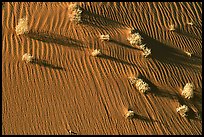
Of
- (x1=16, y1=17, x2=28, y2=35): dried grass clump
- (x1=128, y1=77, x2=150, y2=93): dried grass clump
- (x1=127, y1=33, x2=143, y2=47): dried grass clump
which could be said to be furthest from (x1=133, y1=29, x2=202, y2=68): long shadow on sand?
(x1=16, y1=17, x2=28, y2=35): dried grass clump

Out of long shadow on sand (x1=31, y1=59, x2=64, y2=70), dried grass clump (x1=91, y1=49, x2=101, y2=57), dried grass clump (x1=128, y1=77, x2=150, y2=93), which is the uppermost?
dried grass clump (x1=91, y1=49, x2=101, y2=57)

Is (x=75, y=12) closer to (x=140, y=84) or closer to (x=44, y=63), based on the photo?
(x=44, y=63)

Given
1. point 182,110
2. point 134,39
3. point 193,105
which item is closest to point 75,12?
point 134,39

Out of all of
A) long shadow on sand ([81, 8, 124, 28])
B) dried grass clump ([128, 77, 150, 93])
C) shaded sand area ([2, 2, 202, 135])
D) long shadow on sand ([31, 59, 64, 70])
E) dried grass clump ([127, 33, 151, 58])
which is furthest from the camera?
long shadow on sand ([81, 8, 124, 28])

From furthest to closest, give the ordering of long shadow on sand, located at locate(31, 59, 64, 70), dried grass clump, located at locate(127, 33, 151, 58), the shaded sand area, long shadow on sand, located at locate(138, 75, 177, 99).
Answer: dried grass clump, located at locate(127, 33, 151, 58) < long shadow on sand, located at locate(138, 75, 177, 99) < long shadow on sand, located at locate(31, 59, 64, 70) < the shaded sand area

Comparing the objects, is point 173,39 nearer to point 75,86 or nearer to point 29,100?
point 75,86

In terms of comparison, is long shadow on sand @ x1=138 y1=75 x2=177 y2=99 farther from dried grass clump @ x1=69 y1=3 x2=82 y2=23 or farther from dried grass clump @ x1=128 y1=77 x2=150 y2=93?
dried grass clump @ x1=69 y1=3 x2=82 y2=23

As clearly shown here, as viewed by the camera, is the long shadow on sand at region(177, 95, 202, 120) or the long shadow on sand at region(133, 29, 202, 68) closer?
the long shadow on sand at region(177, 95, 202, 120)
